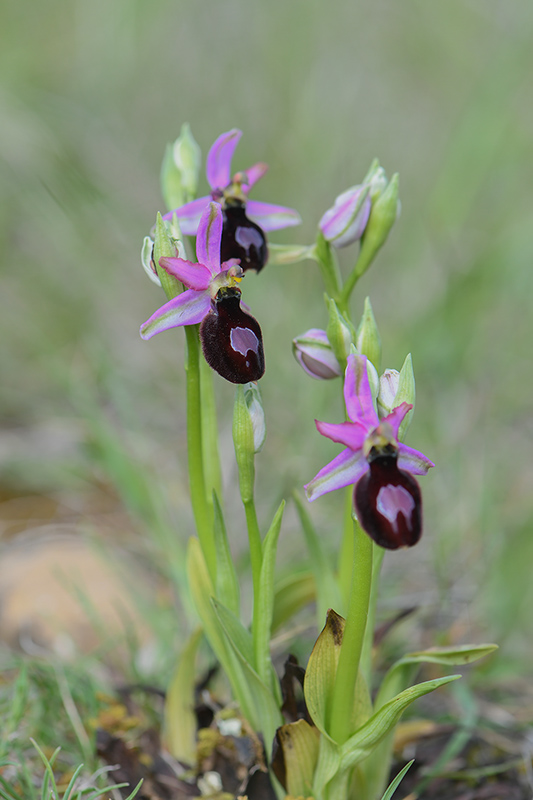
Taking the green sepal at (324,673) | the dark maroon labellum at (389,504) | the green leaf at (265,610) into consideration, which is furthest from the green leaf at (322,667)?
the dark maroon labellum at (389,504)

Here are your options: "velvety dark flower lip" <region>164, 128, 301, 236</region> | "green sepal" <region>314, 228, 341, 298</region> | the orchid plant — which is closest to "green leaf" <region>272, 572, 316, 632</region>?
the orchid plant

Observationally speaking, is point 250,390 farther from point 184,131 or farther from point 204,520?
point 184,131

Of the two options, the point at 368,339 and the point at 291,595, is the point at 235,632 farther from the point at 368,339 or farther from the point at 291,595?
the point at 368,339

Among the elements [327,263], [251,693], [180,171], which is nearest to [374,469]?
[327,263]

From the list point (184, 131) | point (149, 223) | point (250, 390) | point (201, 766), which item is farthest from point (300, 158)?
point (201, 766)

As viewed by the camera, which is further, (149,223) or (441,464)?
(149,223)

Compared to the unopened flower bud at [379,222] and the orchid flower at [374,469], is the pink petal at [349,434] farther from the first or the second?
the unopened flower bud at [379,222]
